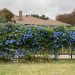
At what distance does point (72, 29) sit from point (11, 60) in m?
3.29

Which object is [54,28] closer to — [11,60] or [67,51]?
[67,51]

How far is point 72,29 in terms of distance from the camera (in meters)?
16.2

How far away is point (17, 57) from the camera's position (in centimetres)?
1529

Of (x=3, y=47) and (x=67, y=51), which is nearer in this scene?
(x=3, y=47)

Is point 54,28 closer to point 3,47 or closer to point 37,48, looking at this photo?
point 37,48

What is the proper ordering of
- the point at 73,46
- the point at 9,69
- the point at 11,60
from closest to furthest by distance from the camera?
1. the point at 9,69
2. the point at 11,60
3. the point at 73,46

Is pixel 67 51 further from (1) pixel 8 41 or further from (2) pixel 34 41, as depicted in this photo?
(1) pixel 8 41

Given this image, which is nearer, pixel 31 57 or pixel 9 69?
pixel 9 69

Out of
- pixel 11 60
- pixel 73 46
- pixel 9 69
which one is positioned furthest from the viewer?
pixel 73 46

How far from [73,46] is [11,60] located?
3.07 metres

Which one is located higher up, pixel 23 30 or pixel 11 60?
pixel 23 30

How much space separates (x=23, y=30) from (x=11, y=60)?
1.49 m

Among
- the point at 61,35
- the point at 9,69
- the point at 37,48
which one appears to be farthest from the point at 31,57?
the point at 9,69

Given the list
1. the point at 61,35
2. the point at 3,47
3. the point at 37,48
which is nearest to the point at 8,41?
the point at 3,47
